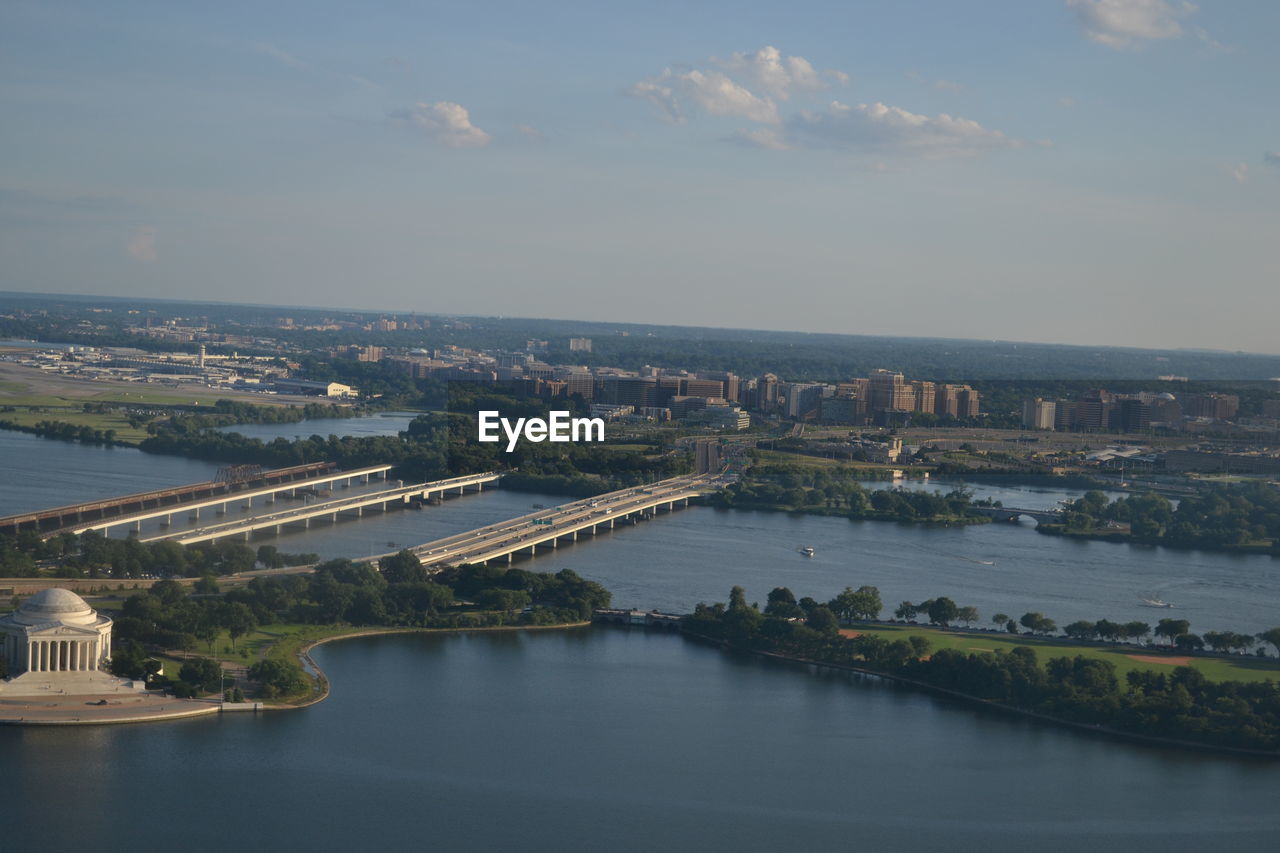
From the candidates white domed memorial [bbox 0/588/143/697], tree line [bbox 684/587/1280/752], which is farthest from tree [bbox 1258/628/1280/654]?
white domed memorial [bbox 0/588/143/697]

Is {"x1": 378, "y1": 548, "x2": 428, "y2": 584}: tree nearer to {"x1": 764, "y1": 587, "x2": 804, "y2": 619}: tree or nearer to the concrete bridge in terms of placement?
the concrete bridge

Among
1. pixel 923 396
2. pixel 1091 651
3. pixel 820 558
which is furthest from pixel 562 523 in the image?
pixel 923 396

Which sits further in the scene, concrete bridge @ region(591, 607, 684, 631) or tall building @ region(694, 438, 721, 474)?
tall building @ region(694, 438, 721, 474)

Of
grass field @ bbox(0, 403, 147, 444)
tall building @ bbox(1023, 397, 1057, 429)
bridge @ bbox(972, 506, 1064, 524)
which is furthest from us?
tall building @ bbox(1023, 397, 1057, 429)

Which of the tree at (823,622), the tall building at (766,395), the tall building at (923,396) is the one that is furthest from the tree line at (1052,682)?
the tall building at (766,395)

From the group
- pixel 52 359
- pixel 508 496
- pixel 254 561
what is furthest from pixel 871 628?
pixel 52 359

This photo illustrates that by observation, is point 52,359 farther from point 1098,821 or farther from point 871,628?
point 1098,821
